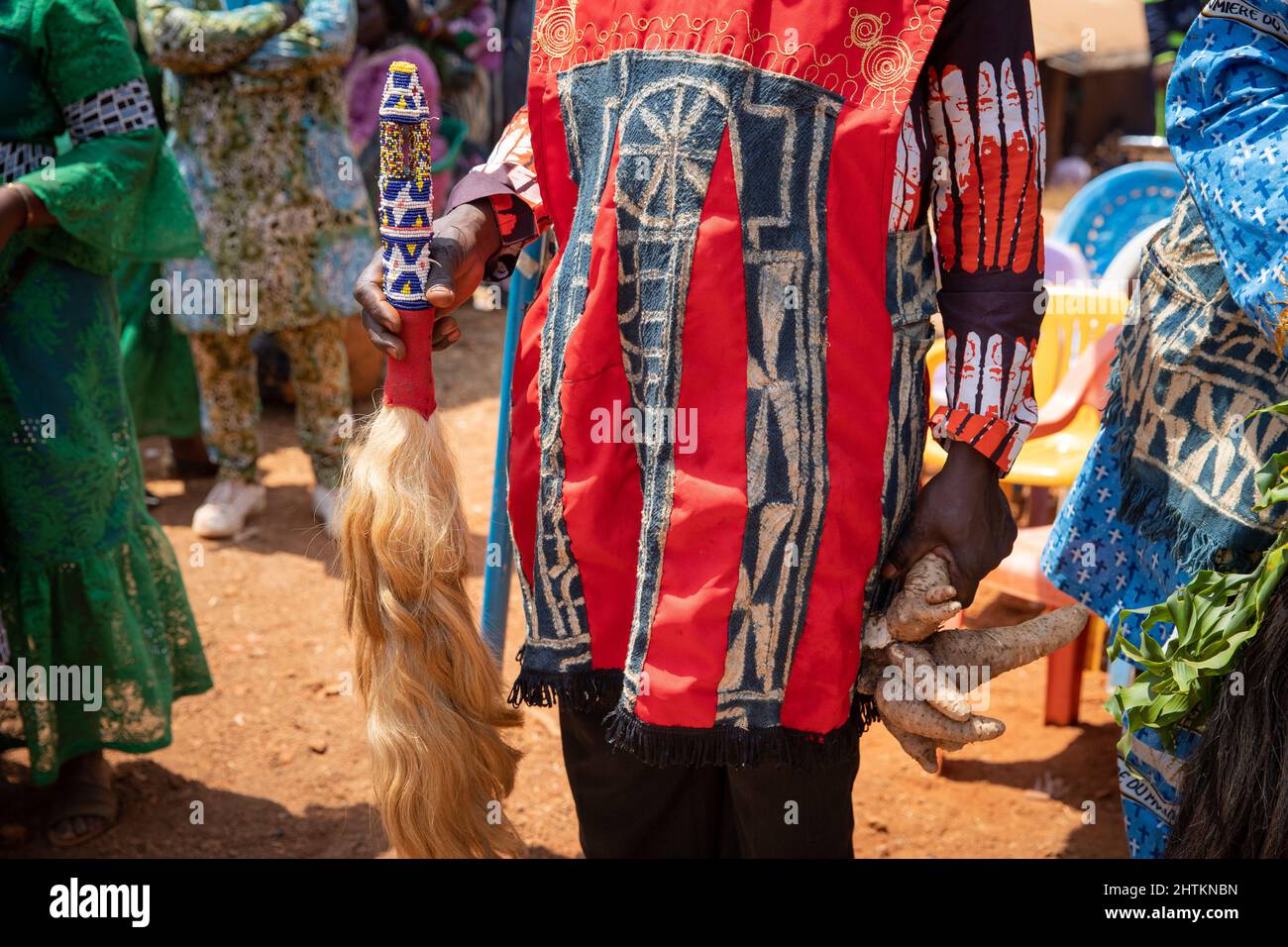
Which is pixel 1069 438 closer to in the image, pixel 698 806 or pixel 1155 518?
pixel 1155 518

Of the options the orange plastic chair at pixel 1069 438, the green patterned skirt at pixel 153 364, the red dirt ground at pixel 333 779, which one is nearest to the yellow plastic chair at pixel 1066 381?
the orange plastic chair at pixel 1069 438

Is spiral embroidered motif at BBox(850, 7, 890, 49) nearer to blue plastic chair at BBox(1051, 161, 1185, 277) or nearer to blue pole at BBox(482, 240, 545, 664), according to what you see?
blue pole at BBox(482, 240, 545, 664)

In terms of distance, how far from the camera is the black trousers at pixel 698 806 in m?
1.76

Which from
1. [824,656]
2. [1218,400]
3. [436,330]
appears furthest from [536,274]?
[1218,400]

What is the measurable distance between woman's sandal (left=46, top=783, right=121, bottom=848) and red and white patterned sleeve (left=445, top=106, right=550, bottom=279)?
2126 mm

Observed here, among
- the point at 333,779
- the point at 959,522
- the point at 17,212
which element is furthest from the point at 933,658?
the point at 333,779

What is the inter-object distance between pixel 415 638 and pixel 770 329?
2.30ft

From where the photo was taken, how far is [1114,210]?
493cm

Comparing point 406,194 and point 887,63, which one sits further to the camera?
point 406,194

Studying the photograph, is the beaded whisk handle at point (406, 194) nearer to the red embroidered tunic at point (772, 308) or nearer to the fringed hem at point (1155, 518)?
the red embroidered tunic at point (772, 308)

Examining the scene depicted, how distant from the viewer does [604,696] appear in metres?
1.78

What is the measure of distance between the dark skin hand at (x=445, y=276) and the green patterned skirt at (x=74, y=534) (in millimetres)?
1496

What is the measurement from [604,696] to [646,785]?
0.20 meters

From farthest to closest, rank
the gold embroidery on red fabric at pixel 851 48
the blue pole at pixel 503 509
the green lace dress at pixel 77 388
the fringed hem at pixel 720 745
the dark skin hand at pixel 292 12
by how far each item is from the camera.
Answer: the dark skin hand at pixel 292 12
the green lace dress at pixel 77 388
the blue pole at pixel 503 509
the fringed hem at pixel 720 745
the gold embroidery on red fabric at pixel 851 48
